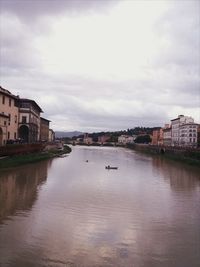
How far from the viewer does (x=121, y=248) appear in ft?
43.1

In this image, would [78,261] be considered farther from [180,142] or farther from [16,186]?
[180,142]

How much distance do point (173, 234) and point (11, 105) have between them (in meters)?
47.6

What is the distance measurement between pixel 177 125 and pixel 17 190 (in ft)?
346

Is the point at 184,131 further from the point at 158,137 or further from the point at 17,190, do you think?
the point at 17,190

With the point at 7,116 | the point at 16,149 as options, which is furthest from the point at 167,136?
the point at 16,149

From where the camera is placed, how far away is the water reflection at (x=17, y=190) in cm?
1939

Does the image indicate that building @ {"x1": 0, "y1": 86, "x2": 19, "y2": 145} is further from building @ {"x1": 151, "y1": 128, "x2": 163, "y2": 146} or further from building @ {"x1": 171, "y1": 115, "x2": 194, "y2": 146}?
building @ {"x1": 151, "y1": 128, "x2": 163, "y2": 146}

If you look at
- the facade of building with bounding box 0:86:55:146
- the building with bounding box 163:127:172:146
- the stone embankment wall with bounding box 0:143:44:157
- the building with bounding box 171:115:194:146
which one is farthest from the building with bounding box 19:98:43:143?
the building with bounding box 163:127:172:146

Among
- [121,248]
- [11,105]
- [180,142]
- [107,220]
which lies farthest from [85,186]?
[180,142]

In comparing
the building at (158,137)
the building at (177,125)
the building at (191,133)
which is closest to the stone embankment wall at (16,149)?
the building at (191,133)

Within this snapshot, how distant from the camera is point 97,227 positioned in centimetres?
1591

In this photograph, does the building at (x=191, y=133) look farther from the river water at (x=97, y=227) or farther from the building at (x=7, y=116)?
the river water at (x=97, y=227)

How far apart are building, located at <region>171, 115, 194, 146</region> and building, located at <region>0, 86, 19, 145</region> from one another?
67.2 metres

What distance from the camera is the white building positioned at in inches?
4454
